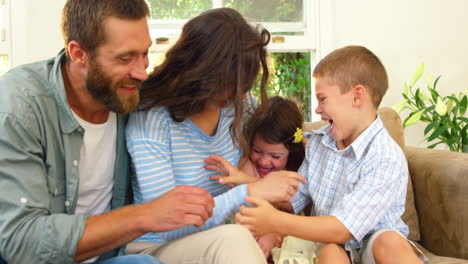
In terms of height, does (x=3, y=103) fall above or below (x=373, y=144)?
above

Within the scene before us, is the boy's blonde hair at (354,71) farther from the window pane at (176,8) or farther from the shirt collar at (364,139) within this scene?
the window pane at (176,8)

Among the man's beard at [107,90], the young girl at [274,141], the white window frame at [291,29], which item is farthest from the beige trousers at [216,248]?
the white window frame at [291,29]

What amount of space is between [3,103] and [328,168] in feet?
Answer: 3.46

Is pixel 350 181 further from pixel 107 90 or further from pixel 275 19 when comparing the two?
pixel 275 19

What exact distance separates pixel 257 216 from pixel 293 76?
1922 millimetres

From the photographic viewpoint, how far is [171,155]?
153cm

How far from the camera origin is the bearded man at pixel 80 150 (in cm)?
113

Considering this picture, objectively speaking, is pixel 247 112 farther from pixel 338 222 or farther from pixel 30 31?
pixel 30 31

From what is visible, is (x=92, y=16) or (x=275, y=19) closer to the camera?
(x=92, y=16)

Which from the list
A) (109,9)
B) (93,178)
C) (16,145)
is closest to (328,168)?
(93,178)

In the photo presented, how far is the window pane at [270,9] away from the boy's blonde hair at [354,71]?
144 centimetres

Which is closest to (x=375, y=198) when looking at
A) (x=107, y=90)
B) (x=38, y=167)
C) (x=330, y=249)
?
(x=330, y=249)

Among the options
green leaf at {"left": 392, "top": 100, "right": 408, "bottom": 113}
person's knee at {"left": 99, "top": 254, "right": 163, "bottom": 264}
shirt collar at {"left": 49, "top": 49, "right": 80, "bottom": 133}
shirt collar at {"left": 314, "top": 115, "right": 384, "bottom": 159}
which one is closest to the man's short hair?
shirt collar at {"left": 49, "top": 49, "right": 80, "bottom": 133}

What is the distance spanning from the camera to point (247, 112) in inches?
68.8
